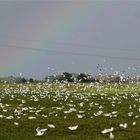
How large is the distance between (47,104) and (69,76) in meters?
112

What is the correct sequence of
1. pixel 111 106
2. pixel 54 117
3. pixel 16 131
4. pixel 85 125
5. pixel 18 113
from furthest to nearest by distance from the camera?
pixel 111 106, pixel 18 113, pixel 54 117, pixel 85 125, pixel 16 131

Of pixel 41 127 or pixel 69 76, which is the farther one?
pixel 69 76

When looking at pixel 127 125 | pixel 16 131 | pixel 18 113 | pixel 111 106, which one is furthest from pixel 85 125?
pixel 111 106

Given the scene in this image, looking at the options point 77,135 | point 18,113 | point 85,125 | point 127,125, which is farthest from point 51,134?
point 18,113

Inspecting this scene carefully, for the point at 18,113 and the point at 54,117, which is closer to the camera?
the point at 54,117

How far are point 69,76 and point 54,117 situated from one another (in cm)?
12254

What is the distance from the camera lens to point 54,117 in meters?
29.0

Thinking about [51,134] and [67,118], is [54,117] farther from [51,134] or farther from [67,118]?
[51,134]

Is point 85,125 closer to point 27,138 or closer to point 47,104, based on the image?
point 27,138

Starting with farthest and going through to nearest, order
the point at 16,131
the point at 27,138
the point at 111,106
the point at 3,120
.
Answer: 1. the point at 111,106
2. the point at 3,120
3. the point at 16,131
4. the point at 27,138

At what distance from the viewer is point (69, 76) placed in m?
152

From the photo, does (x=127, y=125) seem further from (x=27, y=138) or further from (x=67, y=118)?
(x=27, y=138)

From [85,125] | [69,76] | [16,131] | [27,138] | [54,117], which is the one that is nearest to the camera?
[27,138]

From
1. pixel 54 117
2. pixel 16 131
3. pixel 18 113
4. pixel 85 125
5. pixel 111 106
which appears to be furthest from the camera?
pixel 111 106
